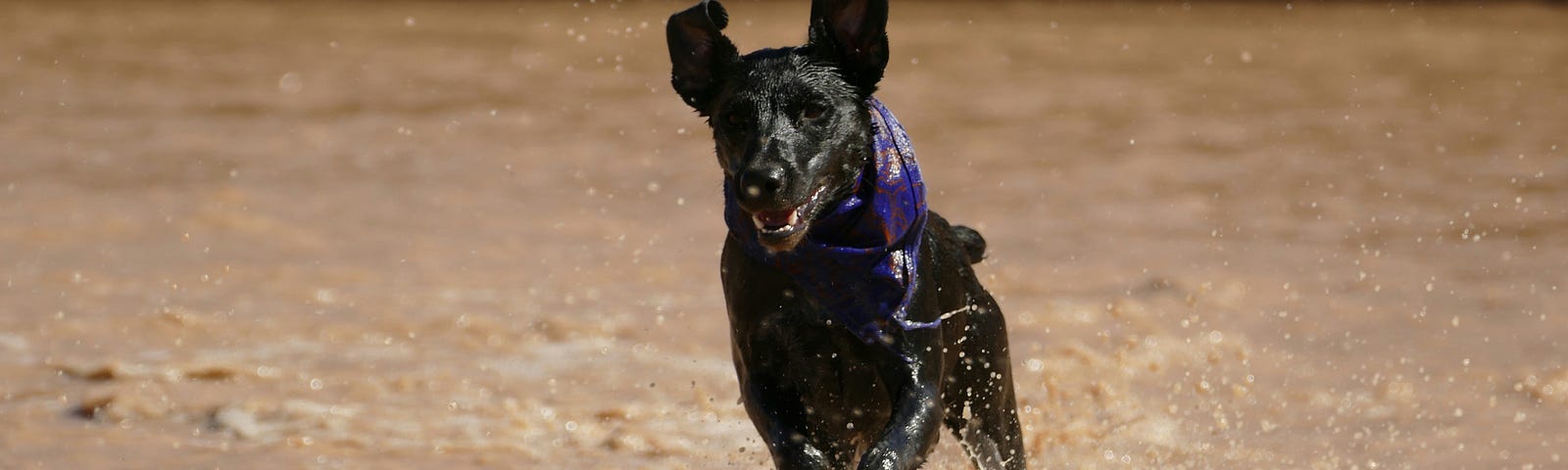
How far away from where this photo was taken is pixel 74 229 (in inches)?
353

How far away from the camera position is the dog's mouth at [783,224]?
3.67 metres

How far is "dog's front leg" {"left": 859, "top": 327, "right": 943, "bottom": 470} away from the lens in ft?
12.5

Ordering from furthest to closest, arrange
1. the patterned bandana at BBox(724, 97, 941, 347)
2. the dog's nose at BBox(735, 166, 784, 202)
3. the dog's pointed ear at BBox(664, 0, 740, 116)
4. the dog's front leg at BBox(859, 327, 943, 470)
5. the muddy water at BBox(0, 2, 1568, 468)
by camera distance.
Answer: the muddy water at BBox(0, 2, 1568, 468) → the dog's pointed ear at BBox(664, 0, 740, 116) → the patterned bandana at BBox(724, 97, 941, 347) → the dog's front leg at BBox(859, 327, 943, 470) → the dog's nose at BBox(735, 166, 784, 202)

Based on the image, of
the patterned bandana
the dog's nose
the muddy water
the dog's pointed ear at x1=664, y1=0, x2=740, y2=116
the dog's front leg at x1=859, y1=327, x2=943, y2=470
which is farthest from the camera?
the muddy water

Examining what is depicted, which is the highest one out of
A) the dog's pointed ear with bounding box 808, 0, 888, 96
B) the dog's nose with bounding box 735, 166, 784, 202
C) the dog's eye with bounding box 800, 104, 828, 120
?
the dog's pointed ear with bounding box 808, 0, 888, 96

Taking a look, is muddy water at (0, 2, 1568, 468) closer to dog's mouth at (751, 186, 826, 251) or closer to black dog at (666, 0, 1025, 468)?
black dog at (666, 0, 1025, 468)

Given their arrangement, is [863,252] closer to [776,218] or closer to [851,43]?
[776,218]

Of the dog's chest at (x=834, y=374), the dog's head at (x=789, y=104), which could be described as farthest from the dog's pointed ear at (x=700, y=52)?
the dog's chest at (x=834, y=374)

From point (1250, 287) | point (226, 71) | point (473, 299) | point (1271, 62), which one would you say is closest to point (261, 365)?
point (473, 299)

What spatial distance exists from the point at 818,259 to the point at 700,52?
0.56m

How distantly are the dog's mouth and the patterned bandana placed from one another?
14 centimetres

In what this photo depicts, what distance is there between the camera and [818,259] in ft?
12.8

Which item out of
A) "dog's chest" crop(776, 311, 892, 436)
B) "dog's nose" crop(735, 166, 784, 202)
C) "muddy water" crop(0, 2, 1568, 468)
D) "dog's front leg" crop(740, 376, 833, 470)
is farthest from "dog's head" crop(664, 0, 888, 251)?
"muddy water" crop(0, 2, 1568, 468)

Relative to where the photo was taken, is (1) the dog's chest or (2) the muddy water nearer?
(1) the dog's chest
